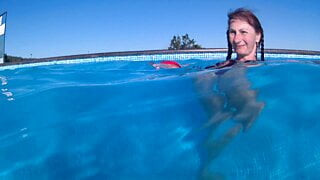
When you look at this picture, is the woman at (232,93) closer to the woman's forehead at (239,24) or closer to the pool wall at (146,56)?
the woman's forehead at (239,24)

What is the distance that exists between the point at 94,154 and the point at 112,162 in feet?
0.54

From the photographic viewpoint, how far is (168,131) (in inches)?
95.7

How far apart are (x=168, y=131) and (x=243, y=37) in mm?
1793

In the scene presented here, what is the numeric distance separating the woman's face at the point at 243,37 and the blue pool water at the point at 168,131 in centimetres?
72

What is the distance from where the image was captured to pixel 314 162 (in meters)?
2.19

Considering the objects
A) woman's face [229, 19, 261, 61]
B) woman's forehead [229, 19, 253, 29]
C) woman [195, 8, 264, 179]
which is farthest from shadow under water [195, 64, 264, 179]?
woman's forehead [229, 19, 253, 29]

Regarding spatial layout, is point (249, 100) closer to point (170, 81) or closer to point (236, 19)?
point (170, 81)

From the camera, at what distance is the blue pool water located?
215 centimetres

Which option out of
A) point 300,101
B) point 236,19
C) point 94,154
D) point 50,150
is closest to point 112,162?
point 94,154

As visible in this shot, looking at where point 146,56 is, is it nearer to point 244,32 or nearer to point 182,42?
point 244,32

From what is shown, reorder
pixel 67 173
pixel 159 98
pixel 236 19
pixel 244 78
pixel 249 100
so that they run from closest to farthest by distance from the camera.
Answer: pixel 67 173, pixel 249 100, pixel 159 98, pixel 244 78, pixel 236 19

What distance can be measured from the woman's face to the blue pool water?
716 mm

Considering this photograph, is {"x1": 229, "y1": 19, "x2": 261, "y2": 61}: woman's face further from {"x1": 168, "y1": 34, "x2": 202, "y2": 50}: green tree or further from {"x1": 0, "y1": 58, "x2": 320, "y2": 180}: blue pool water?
{"x1": 168, "y1": 34, "x2": 202, "y2": 50}: green tree

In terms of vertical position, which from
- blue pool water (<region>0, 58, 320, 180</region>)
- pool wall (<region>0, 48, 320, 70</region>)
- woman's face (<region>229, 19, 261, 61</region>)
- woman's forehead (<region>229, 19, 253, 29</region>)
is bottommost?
blue pool water (<region>0, 58, 320, 180</region>)
